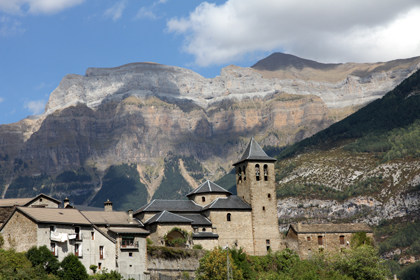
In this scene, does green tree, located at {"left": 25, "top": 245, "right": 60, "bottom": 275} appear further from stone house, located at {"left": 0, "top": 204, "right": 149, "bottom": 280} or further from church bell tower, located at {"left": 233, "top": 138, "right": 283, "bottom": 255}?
church bell tower, located at {"left": 233, "top": 138, "right": 283, "bottom": 255}

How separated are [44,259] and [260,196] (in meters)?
41.5

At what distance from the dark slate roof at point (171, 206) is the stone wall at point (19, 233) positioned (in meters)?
25.5

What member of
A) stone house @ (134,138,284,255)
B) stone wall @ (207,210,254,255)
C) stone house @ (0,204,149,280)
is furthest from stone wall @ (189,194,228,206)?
stone house @ (0,204,149,280)

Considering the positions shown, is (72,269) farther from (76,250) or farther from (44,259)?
(76,250)

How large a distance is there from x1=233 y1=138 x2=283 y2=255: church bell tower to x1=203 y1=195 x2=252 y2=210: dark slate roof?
132 centimetres

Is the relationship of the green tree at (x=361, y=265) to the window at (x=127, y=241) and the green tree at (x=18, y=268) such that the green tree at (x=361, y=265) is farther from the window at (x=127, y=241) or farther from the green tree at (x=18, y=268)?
the green tree at (x=18, y=268)

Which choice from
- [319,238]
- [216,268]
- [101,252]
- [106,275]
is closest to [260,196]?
[319,238]

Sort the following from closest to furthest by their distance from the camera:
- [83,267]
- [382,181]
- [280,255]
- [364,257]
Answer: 1. [83,267]
2. [364,257]
3. [280,255]
4. [382,181]

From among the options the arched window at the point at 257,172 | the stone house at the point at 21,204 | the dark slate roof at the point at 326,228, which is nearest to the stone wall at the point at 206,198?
the arched window at the point at 257,172

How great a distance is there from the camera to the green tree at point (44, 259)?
66.9 meters

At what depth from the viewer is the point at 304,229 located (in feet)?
330

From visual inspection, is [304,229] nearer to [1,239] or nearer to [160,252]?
[160,252]

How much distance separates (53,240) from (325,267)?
4011cm

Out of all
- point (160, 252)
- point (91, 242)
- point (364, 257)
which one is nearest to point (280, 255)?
point (364, 257)
